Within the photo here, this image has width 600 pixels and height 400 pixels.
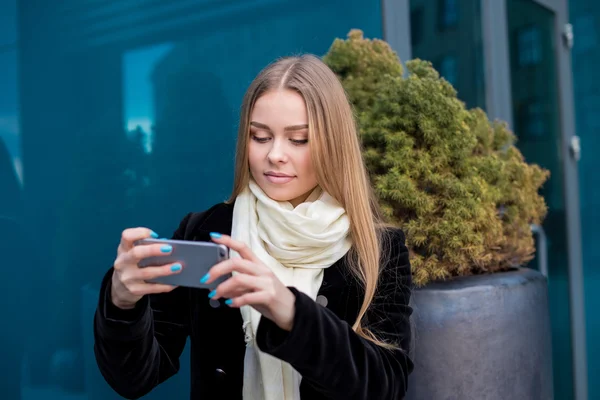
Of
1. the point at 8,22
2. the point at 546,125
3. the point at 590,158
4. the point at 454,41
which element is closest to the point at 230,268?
the point at 8,22

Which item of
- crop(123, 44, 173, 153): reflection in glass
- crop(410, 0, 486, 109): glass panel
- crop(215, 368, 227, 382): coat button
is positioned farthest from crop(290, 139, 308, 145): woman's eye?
crop(410, 0, 486, 109): glass panel

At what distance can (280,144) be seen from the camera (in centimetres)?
146

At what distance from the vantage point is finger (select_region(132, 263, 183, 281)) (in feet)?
3.62

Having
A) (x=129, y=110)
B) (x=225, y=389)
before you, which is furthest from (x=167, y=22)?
(x=225, y=389)

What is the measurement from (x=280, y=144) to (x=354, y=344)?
46 cm

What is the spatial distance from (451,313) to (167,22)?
129cm

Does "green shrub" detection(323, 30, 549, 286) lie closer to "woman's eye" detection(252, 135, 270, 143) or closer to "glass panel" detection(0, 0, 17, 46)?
"woman's eye" detection(252, 135, 270, 143)

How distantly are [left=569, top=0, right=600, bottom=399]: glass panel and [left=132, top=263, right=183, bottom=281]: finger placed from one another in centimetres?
381

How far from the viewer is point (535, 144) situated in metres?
4.02

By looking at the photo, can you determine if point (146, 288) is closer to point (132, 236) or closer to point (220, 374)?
point (132, 236)

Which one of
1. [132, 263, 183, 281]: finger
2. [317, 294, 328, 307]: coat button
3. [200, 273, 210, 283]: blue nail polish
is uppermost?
[132, 263, 183, 281]: finger

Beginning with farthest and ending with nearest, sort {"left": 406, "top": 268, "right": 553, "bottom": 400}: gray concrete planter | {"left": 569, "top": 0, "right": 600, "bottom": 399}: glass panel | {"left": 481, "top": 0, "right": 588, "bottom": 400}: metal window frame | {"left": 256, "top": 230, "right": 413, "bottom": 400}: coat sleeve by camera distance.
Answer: {"left": 569, "top": 0, "right": 600, "bottom": 399}: glass panel → {"left": 481, "top": 0, "right": 588, "bottom": 400}: metal window frame → {"left": 406, "top": 268, "right": 553, "bottom": 400}: gray concrete planter → {"left": 256, "top": 230, "right": 413, "bottom": 400}: coat sleeve

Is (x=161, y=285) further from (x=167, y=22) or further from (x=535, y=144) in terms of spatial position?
(x=535, y=144)

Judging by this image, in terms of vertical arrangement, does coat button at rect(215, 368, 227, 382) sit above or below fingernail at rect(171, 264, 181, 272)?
below
